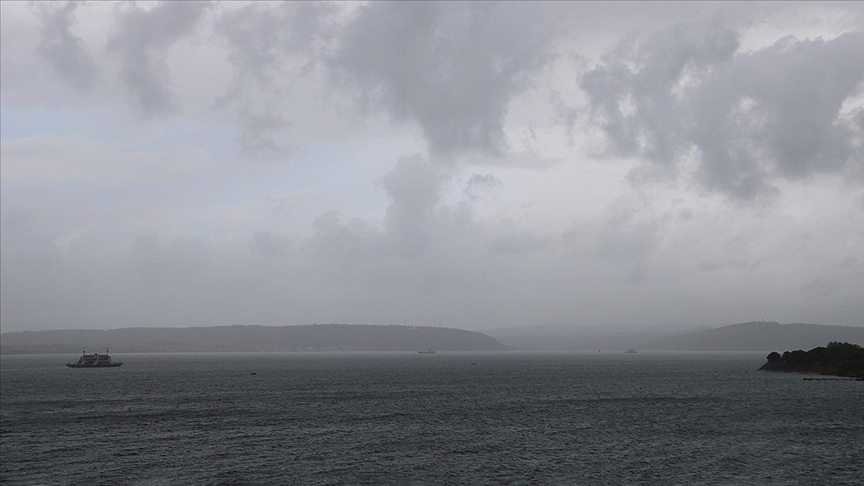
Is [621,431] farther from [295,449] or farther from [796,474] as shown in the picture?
[295,449]

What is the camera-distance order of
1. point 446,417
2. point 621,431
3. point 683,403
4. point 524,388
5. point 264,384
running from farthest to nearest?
1. point 264,384
2. point 524,388
3. point 683,403
4. point 446,417
5. point 621,431

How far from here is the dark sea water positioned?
6203 centimetres

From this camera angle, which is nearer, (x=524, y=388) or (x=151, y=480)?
(x=151, y=480)

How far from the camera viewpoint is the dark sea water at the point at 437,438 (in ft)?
204

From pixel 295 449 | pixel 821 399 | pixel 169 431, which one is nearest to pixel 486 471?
pixel 295 449

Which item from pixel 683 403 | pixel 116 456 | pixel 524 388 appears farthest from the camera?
pixel 524 388

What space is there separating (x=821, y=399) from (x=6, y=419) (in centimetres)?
12911

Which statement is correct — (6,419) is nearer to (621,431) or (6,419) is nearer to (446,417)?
(446,417)

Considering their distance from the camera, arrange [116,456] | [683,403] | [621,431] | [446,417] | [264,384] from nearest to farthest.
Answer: [116,456], [621,431], [446,417], [683,403], [264,384]

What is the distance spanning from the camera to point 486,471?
63.2m

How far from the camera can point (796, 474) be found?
60219 millimetres

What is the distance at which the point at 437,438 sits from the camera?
81.8m

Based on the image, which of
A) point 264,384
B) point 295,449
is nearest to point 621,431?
point 295,449

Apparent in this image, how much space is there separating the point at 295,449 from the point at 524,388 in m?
94.3
